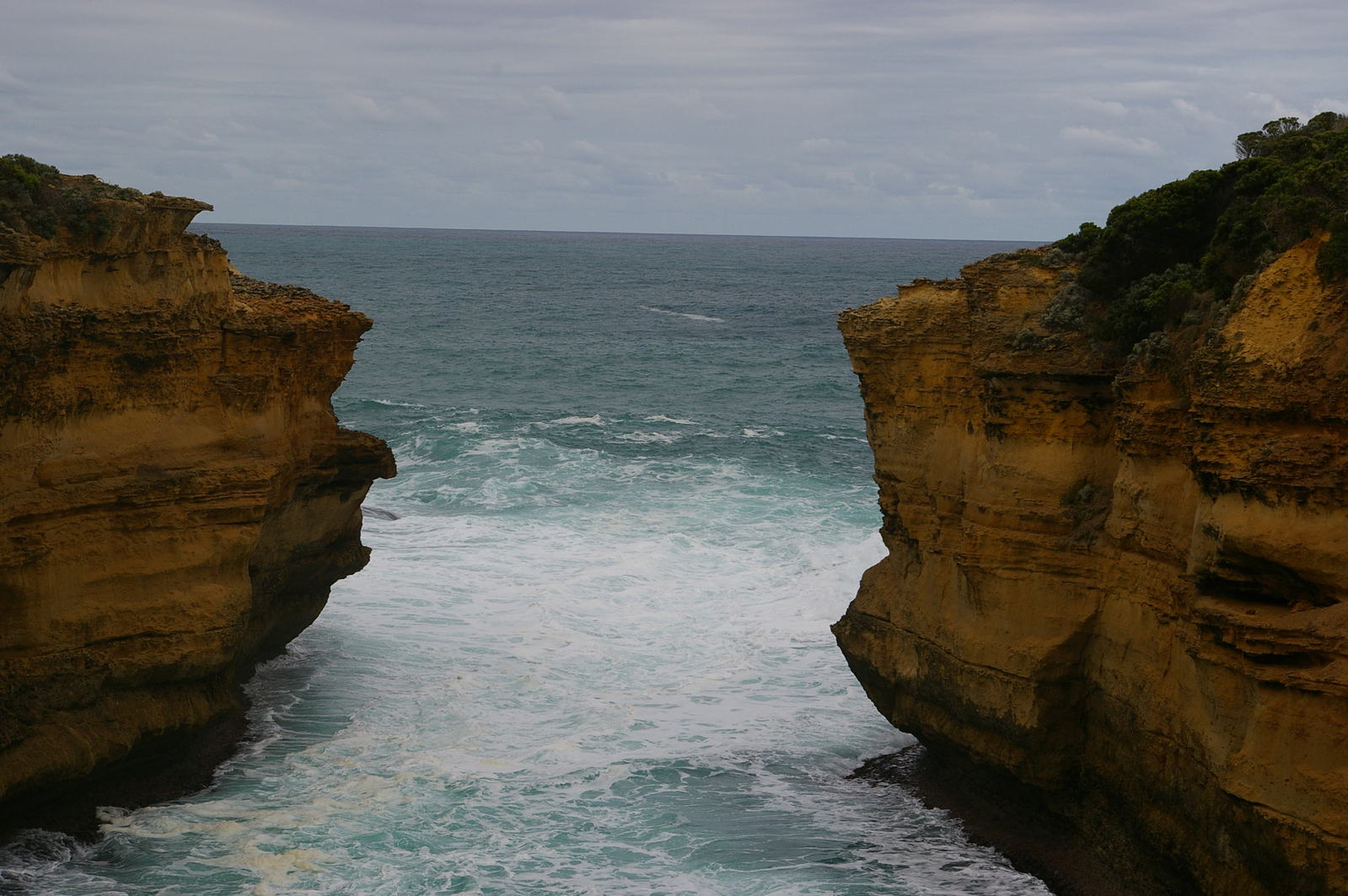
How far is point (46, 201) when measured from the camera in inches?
591

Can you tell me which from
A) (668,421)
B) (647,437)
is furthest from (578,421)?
(647,437)

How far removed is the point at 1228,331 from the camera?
11977 millimetres

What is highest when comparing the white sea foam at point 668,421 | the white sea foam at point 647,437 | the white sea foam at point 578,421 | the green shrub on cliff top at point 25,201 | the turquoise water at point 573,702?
the green shrub on cliff top at point 25,201

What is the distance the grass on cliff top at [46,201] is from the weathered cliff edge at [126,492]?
2.1 inches

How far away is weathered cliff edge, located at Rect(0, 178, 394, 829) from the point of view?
1466 cm

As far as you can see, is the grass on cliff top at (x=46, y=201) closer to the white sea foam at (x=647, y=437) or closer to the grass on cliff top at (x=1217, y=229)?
the grass on cliff top at (x=1217, y=229)

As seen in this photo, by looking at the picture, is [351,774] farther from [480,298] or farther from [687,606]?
[480,298]

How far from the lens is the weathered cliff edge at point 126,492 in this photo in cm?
1466

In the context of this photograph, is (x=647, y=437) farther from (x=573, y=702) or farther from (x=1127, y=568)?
(x=1127, y=568)

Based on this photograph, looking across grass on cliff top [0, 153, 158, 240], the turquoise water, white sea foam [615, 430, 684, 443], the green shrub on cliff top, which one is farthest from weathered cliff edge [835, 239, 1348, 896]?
white sea foam [615, 430, 684, 443]

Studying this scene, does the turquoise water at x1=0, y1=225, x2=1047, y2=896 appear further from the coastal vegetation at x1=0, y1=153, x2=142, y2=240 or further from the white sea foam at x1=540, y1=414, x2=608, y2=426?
the coastal vegetation at x1=0, y1=153, x2=142, y2=240

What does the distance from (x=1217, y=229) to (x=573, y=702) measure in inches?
411

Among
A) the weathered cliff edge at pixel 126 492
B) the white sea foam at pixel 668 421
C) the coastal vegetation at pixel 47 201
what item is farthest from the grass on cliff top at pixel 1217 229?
the white sea foam at pixel 668 421

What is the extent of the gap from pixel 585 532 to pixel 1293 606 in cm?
1873
